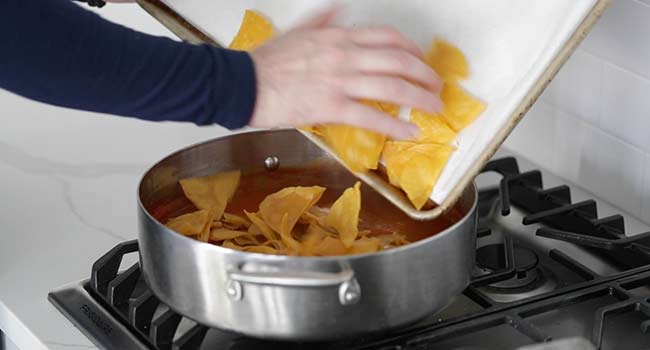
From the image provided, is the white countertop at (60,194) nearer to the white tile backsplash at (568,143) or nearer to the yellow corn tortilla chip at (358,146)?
the yellow corn tortilla chip at (358,146)

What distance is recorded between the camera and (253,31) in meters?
1.21

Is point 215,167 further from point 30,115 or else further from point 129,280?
point 30,115

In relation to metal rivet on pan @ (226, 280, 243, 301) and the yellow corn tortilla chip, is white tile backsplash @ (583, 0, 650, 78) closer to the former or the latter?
the yellow corn tortilla chip

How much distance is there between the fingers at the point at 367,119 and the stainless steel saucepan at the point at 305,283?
9cm

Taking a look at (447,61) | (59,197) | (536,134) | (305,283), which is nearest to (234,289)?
(305,283)

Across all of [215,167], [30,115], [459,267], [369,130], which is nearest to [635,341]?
[459,267]

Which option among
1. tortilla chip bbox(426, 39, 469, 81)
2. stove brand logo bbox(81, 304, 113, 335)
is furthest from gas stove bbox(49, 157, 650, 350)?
tortilla chip bbox(426, 39, 469, 81)

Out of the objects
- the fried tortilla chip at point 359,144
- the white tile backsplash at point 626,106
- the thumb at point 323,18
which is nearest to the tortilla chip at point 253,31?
the thumb at point 323,18

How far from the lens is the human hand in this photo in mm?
970

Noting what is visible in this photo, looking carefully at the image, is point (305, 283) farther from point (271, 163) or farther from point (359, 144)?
point (271, 163)

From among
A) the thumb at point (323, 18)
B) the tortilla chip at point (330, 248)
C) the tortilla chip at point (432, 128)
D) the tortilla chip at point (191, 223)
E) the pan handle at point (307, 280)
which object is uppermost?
the thumb at point (323, 18)

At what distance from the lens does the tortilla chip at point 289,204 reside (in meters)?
1.16

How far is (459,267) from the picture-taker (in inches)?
41.1

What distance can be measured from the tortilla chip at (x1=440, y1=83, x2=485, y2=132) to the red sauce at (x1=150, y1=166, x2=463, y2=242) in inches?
5.3
